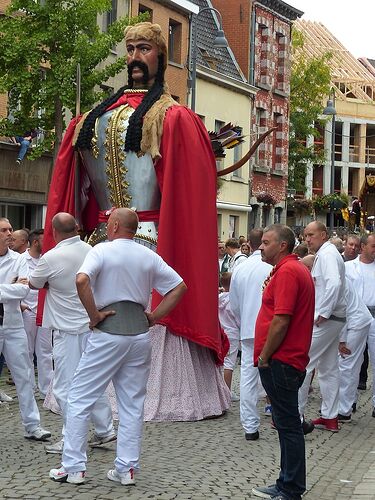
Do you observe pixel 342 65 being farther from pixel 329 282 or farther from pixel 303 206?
pixel 329 282

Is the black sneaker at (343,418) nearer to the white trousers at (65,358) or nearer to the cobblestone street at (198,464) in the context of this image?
the cobblestone street at (198,464)

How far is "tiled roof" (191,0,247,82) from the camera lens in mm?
39219

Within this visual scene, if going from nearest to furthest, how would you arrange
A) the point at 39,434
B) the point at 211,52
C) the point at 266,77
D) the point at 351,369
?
1. the point at 39,434
2. the point at 351,369
3. the point at 211,52
4. the point at 266,77

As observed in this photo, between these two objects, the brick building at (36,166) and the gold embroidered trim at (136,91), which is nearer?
the gold embroidered trim at (136,91)

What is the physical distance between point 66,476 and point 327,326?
3853 millimetres

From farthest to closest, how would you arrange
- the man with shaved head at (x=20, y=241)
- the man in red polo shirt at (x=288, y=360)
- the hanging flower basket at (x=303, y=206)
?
1. the hanging flower basket at (x=303, y=206)
2. the man with shaved head at (x=20, y=241)
3. the man in red polo shirt at (x=288, y=360)

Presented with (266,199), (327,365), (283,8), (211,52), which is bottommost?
(327,365)

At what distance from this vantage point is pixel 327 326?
10.8 metres

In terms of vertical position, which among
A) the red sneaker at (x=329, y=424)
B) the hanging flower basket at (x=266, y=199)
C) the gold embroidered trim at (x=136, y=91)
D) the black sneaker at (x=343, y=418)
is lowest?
the black sneaker at (x=343, y=418)

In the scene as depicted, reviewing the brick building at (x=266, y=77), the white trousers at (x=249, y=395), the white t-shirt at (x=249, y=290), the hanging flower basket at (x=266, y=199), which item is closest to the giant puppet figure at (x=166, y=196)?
the white t-shirt at (x=249, y=290)

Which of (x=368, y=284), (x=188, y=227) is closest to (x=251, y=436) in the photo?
(x=188, y=227)

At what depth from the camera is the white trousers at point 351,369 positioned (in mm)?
11758

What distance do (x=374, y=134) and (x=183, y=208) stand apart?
210 feet

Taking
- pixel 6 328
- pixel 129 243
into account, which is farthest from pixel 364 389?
pixel 129 243
